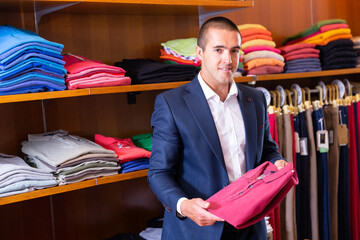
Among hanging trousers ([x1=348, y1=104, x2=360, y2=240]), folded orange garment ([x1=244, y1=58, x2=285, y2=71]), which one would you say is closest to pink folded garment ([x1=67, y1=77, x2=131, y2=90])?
folded orange garment ([x1=244, y1=58, x2=285, y2=71])

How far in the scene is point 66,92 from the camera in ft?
7.39

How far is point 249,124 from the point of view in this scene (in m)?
2.13

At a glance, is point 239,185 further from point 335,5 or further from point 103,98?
point 335,5

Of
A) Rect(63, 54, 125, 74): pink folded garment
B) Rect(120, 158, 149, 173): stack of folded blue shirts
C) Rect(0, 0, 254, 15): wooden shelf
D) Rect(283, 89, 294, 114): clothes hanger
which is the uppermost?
Rect(0, 0, 254, 15): wooden shelf

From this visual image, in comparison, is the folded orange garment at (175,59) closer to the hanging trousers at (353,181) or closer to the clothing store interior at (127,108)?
the clothing store interior at (127,108)

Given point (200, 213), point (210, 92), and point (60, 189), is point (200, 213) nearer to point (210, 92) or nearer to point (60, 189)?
point (210, 92)

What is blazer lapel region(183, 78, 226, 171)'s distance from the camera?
2008mm

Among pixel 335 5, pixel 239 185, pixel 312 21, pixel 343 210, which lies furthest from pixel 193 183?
pixel 335 5

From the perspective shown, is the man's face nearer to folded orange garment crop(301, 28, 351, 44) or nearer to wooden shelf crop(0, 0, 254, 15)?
wooden shelf crop(0, 0, 254, 15)

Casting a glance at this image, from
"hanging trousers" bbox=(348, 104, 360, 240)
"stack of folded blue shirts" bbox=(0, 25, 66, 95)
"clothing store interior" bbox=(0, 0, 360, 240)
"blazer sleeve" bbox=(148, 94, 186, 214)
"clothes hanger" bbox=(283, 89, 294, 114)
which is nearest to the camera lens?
"blazer sleeve" bbox=(148, 94, 186, 214)

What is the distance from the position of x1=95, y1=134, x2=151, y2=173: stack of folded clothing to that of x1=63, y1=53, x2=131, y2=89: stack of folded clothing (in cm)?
38

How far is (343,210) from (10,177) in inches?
104

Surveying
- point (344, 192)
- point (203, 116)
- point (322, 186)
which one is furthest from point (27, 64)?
point (344, 192)

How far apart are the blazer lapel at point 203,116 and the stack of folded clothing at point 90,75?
1.71 ft
